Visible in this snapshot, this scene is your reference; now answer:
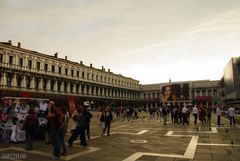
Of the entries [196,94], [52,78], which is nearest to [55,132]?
[52,78]

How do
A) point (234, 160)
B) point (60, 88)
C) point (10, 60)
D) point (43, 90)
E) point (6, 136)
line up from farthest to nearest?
point (60, 88), point (43, 90), point (10, 60), point (6, 136), point (234, 160)

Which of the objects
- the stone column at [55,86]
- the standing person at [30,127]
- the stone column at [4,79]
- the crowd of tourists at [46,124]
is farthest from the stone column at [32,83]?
the standing person at [30,127]

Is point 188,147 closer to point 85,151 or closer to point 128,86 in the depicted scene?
point 85,151

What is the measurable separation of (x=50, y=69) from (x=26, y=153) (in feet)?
172

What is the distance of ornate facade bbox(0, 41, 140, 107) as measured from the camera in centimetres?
4825

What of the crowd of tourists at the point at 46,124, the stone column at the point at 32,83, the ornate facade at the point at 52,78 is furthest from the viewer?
the stone column at the point at 32,83

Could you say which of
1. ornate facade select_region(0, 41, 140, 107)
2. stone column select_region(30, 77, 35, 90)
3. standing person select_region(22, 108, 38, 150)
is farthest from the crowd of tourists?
stone column select_region(30, 77, 35, 90)

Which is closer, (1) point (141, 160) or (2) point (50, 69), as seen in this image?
(1) point (141, 160)

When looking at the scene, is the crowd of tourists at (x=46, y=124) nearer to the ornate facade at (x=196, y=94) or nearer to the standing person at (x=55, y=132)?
the standing person at (x=55, y=132)

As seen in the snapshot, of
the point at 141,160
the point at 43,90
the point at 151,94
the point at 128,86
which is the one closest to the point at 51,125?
the point at 141,160

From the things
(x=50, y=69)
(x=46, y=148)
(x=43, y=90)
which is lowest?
(x=46, y=148)

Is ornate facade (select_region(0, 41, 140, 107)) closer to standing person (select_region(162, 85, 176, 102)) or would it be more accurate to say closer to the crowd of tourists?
the crowd of tourists

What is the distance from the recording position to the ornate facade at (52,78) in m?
48.2

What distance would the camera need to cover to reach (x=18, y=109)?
1300cm
